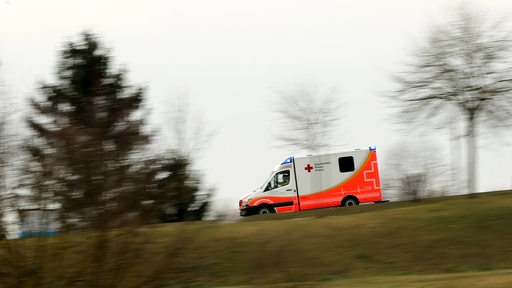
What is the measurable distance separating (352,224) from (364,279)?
5243 mm

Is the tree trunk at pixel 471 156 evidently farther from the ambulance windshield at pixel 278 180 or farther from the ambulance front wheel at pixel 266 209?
the ambulance front wheel at pixel 266 209

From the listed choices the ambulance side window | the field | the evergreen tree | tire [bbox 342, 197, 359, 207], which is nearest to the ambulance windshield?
the ambulance side window

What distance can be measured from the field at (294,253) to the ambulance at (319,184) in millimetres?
11026

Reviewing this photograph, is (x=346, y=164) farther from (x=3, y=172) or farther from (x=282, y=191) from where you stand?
(x=3, y=172)

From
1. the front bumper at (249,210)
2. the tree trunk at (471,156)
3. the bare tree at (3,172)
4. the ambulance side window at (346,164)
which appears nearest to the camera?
the bare tree at (3,172)

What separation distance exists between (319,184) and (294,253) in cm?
1633

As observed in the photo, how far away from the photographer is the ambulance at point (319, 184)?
34156 mm

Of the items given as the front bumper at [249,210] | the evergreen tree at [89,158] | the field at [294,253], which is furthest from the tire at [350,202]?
the evergreen tree at [89,158]

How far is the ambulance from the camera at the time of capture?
34156mm

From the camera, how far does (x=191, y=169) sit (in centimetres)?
1388

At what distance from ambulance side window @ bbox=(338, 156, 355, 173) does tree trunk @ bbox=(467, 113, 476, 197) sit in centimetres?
954

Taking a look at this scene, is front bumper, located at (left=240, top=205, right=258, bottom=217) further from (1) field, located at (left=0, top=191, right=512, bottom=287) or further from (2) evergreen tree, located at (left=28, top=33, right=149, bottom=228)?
(2) evergreen tree, located at (left=28, top=33, right=149, bottom=228)

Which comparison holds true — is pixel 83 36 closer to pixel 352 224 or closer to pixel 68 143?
pixel 352 224

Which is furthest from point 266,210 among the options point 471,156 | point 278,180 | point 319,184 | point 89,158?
point 89,158
